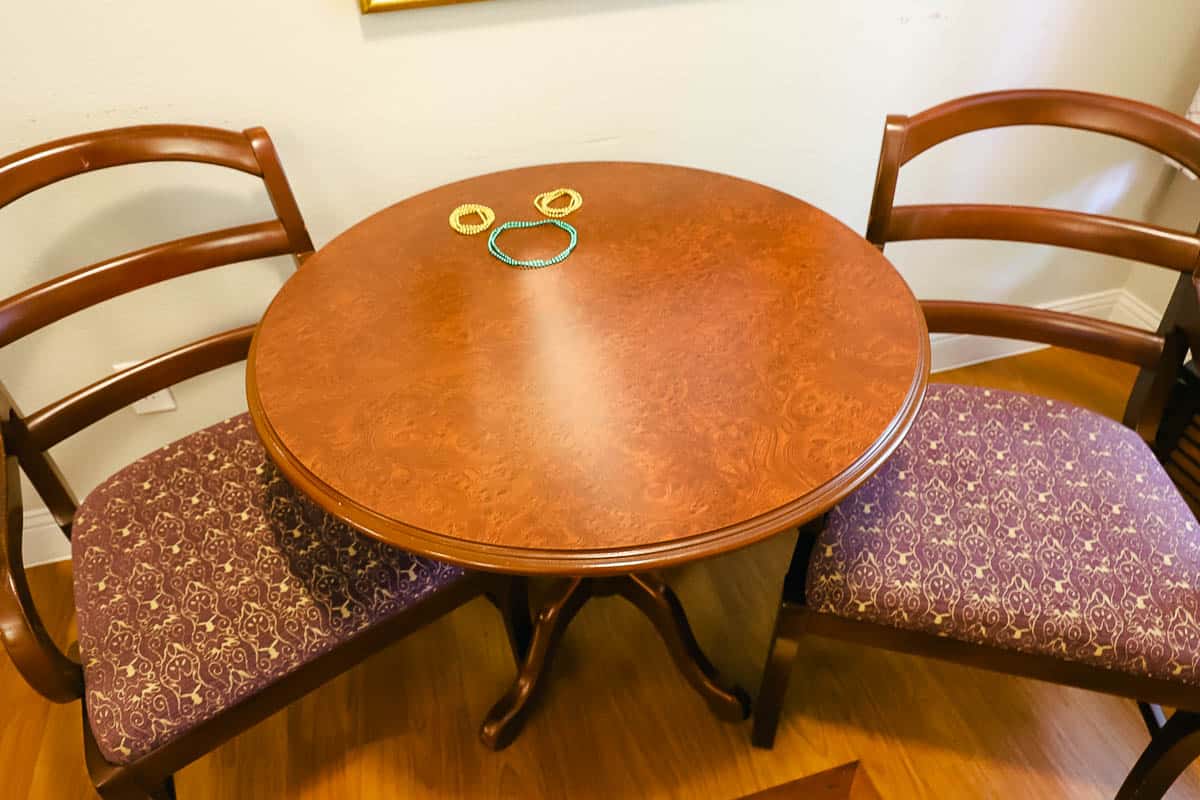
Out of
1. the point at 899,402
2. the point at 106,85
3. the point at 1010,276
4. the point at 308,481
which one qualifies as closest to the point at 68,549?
the point at 106,85

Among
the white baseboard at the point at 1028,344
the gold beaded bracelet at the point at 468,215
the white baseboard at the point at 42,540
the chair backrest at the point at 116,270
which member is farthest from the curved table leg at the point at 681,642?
the white baseboard at the point at 42,540

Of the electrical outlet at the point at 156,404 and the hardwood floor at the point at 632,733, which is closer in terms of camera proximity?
the hardwood floor at the point at 632,733

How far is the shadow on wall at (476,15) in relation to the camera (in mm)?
1238

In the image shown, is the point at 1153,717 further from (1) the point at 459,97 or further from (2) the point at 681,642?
(1) the point at 459,97

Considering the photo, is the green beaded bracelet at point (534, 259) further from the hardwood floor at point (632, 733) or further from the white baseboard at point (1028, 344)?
the white baseboard at point (1028, 344)

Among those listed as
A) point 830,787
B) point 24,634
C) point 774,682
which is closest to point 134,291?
point 24,634

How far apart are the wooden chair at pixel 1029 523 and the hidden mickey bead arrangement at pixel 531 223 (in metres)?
0.48

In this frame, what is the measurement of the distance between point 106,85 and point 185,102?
11 cm

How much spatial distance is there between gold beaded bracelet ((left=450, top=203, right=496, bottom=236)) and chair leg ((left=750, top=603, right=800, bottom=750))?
2.30 ft

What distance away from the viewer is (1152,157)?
1819 mm

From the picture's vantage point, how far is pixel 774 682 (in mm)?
1173

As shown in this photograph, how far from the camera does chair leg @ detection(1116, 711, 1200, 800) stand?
3.33 feet

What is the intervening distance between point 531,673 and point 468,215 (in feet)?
2.53

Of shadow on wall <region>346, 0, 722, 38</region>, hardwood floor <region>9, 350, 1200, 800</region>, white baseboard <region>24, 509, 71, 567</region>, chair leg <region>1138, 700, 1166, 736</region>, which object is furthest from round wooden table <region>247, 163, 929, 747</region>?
white baseboard <region>24, 509, 71, 567</region>
